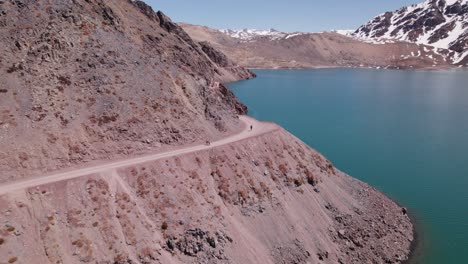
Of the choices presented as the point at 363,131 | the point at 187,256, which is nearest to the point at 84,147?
the point at 187,256

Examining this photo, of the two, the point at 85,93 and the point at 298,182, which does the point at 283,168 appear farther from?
the point at 85,93

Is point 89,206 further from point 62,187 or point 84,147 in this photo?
point 84,147

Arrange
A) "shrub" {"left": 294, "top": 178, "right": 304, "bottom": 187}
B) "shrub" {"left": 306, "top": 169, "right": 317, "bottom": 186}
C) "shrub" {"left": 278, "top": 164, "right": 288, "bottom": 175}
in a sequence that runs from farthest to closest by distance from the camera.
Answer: "shrub" {"left": 306, "top": 169, "right": 317, "bottom": 186}, "shrub" {"left": 278, "top": 164, "right": 288, "bottom": 175}, "shrub" {"left": 294, "top": 178, "right": 304, "bottom": 187}

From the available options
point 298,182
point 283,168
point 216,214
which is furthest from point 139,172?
point 298,182

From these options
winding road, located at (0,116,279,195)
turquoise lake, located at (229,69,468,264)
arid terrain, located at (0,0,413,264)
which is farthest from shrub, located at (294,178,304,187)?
turquoise lake, located at (229,69,468,264)

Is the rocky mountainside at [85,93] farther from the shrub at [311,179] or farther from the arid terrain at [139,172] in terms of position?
the shrub at [311,179]

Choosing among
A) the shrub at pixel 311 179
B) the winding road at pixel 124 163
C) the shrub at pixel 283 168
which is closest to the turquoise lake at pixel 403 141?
the shrub at pixel 311 179

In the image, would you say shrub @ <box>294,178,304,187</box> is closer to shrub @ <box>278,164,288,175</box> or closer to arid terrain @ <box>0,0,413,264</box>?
arid terrain @ <box>0,0,413,264</box>
